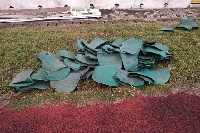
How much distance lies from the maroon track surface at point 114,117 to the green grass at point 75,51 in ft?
0.99

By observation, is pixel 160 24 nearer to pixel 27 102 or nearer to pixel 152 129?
pixel 152 129

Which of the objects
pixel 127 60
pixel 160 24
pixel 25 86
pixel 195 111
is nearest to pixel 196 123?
Result: pixel 195 111

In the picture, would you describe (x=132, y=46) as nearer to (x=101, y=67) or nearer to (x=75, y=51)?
(x=101, y=67)

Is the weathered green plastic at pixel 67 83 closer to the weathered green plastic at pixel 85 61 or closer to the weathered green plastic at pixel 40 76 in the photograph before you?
the weathered green plastic at pixel 40 76

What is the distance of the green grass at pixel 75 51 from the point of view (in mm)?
5137

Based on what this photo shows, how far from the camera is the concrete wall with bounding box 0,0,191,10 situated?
10.5 metres

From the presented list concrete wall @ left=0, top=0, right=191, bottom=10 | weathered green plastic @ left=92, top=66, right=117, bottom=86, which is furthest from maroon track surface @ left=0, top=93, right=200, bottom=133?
concrete wall @ left=0, top=0, right=191, bottom=10

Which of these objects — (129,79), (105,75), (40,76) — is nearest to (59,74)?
(40,76)

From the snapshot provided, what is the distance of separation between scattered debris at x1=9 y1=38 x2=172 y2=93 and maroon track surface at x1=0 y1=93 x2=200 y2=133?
2.34 feet

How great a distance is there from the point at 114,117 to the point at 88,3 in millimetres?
7746

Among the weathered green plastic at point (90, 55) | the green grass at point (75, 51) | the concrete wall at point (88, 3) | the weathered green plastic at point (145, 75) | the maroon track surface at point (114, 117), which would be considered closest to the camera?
the maroon track surface at point (114, 117)

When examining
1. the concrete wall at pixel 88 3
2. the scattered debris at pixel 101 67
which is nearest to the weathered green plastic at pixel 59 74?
the scattered debris at pixel 101 67

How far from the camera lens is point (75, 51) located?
7117mm

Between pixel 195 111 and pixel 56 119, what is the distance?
122 inches
